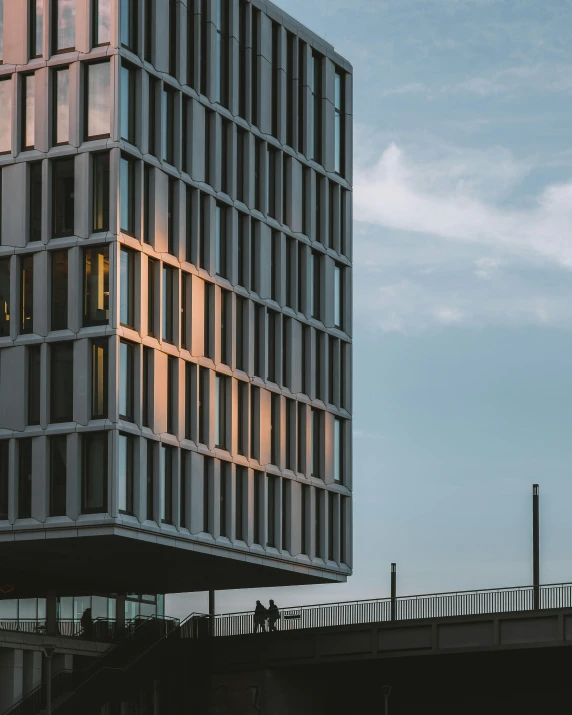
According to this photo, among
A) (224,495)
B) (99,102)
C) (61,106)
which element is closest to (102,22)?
(99,102)

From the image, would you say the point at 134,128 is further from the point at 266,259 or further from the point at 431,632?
the point at 431,632

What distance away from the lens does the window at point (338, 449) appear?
77.9 metres

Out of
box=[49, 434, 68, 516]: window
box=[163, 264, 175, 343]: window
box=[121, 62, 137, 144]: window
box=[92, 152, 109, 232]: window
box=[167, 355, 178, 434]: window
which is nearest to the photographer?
box=[49, 434, 68, 516]: window

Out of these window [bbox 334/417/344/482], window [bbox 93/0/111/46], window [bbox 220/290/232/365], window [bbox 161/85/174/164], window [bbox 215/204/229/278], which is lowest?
window [bbox 334/417/344/482]

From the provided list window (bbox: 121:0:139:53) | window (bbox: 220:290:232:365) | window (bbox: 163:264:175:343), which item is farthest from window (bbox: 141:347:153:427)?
window (bbox: 121:0:139:53)

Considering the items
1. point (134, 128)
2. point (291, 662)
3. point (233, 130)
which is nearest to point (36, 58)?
point (134, 128)

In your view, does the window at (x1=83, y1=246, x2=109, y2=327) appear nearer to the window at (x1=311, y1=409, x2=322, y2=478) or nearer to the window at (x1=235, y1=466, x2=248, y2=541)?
the window at (x1=235, y1=466, x2=248, y2=541)

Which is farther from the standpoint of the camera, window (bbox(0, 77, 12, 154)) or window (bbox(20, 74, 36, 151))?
window (bbox(0, 77, 12, 154))

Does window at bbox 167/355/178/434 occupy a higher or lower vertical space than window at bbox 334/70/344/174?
lower

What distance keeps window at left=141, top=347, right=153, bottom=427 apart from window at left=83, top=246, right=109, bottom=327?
A: 2.38 metres

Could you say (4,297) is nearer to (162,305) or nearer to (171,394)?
(162,305)

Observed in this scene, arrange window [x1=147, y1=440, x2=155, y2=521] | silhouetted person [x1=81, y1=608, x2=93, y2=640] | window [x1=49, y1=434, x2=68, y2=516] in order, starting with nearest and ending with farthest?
window [x1=49, y1=434, x2=68, y2=516] → window [x1=147, y1=440, x2=155, y2=521] → silhouetted person [x1=81, y1=608, x2=93, y2=640]

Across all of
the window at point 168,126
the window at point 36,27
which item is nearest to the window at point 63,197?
the window at point 168,126

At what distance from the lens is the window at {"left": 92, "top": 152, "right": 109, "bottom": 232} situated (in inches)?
2525
